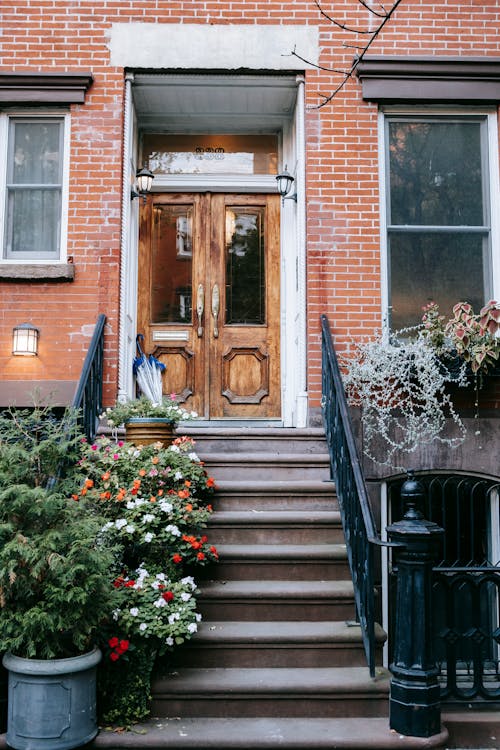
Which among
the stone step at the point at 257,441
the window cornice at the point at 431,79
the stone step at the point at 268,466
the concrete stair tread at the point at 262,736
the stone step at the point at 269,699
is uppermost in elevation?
the window cornice at the point at 431,79

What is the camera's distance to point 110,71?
6.57m

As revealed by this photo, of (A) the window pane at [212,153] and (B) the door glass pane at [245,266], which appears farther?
(A) the window pane at [212,153]

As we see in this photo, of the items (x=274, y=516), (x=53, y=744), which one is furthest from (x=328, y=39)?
(x=53, y=744)

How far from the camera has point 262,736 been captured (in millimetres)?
3668

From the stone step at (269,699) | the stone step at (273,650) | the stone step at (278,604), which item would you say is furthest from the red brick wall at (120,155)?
A: the stone step at (269,699)

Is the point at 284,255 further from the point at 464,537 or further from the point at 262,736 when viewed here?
the point at 262,736

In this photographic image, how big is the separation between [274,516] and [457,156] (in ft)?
13.0

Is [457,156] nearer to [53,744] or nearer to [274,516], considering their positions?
[274,516]

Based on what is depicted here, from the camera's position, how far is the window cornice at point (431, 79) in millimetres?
6547

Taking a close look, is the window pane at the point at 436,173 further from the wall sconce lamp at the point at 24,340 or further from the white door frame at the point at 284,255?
the wall sconce lamp at the point at 24,340

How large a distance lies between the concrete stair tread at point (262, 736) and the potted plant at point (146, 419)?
82.8 inches

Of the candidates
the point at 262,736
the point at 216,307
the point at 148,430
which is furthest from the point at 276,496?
the point at 216,307

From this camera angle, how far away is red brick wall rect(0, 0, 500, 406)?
637cm

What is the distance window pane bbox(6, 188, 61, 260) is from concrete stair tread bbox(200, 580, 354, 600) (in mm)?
3550
